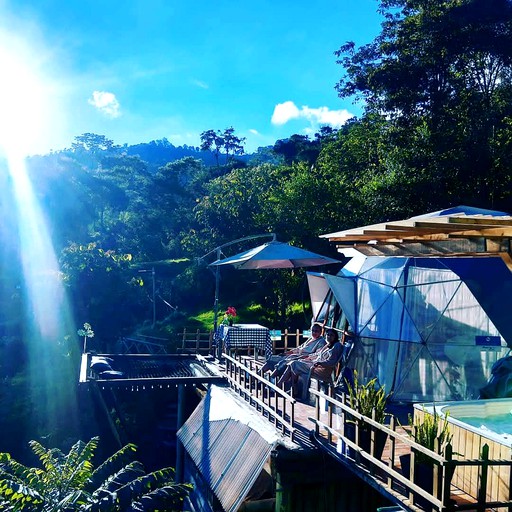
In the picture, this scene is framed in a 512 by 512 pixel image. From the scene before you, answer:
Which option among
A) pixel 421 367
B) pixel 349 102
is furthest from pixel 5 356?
pixel 349 102

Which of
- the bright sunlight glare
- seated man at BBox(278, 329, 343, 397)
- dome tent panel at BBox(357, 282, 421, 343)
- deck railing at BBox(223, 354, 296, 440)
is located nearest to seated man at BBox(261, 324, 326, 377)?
deck railing at BBox(223, 354, 296, 440)

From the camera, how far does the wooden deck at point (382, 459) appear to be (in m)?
4.58

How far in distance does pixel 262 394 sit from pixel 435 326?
10.3 feet

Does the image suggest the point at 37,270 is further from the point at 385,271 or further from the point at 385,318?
the point at 385,318

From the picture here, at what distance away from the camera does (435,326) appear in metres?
9.02

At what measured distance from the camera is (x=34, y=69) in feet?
48.0

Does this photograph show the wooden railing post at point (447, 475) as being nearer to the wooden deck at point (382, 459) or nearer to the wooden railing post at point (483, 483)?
the wooden deck at point (382, 459)

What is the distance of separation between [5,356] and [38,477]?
14216mm

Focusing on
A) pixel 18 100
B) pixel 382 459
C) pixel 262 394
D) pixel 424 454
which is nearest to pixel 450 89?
pixel 18 100

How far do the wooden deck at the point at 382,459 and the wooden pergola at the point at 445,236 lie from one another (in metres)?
1.87

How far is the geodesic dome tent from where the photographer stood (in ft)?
27.9

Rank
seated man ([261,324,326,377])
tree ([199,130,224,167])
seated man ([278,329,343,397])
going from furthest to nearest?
tree ([199,130,224,167]) → seated man ([261,324,326,377]) → seated man ([278,329,343,397])

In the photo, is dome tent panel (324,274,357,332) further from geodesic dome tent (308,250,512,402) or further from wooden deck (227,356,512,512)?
wooden deck (227,356,512,512)

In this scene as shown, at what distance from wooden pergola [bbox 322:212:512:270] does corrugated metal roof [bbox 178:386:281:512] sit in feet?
10.8
